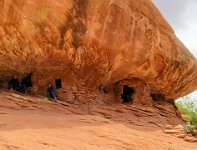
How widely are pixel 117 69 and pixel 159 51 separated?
177 centimetres

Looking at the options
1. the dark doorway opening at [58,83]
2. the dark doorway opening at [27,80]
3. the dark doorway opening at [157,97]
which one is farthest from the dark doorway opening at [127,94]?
the dark doorway opening at [27,80]

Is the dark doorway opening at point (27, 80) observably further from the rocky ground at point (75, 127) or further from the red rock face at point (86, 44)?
the rocky ground at point (75, 127)

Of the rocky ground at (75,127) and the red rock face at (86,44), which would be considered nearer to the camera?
the rocky ground at (75,127)

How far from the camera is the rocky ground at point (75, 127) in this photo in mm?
7305

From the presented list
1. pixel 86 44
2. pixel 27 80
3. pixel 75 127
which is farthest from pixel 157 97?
pixel 75 127

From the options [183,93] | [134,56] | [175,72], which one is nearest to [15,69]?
[134,56]

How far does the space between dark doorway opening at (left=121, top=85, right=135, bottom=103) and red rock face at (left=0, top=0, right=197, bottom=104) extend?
234 mm

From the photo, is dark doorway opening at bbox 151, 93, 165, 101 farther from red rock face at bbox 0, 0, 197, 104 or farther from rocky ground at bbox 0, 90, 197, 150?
rocky ground at bbox 0, 90, 197, 150

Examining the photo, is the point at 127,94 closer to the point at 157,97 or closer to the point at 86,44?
the point at 157,97

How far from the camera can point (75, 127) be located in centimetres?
880

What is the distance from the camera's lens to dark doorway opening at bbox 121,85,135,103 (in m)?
13.8

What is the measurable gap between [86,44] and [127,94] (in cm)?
369

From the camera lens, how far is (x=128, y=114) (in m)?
12.4

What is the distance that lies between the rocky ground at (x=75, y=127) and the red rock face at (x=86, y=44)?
89cm
